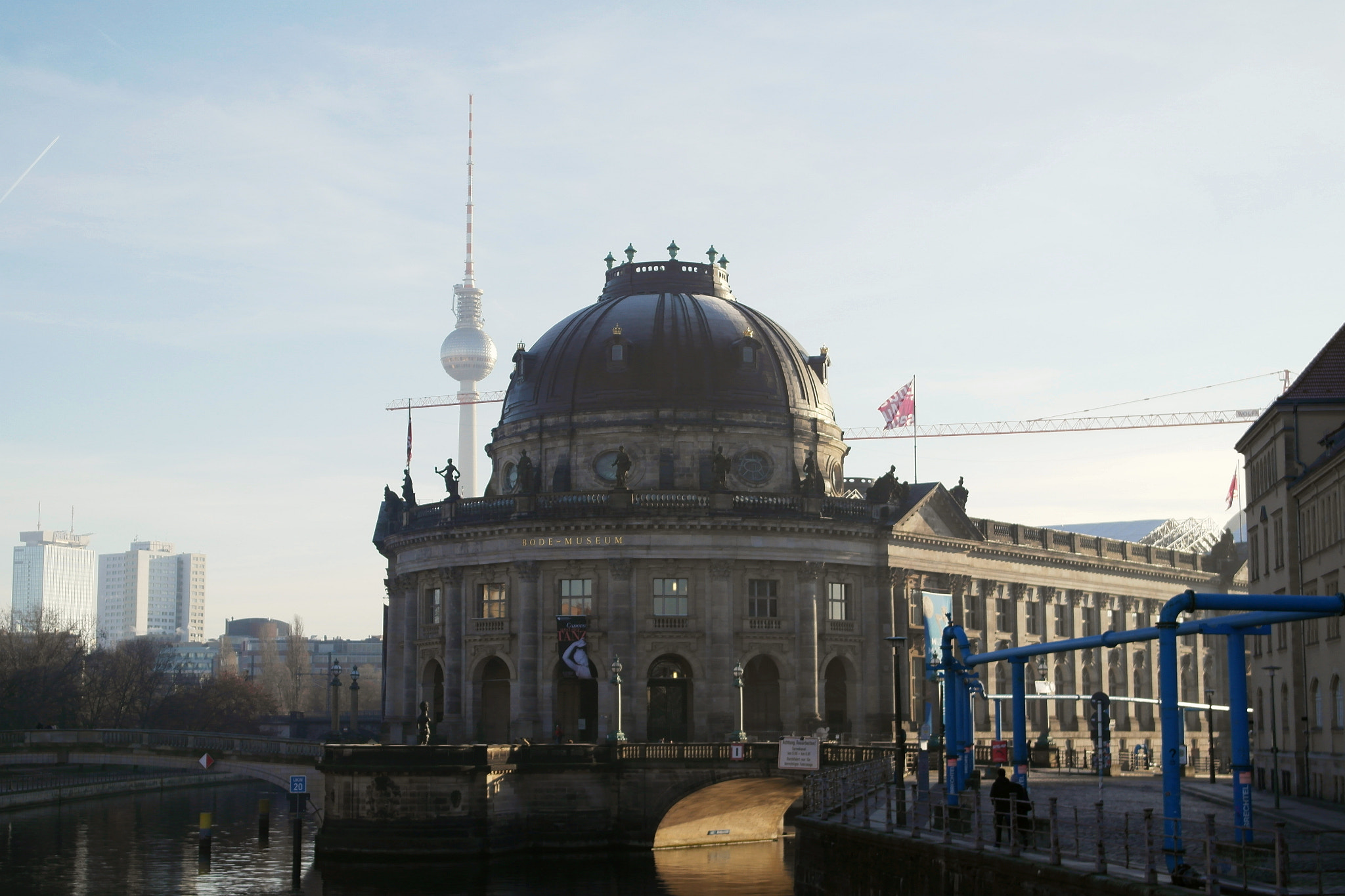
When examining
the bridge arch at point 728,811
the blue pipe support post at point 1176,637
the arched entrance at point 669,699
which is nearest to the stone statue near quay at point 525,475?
A: the arched entrance at point 669,699

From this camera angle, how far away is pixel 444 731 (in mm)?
86938

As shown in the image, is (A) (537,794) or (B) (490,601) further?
(B) (490,601)

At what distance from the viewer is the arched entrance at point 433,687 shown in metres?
90.3

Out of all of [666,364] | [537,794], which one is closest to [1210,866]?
[537,794]

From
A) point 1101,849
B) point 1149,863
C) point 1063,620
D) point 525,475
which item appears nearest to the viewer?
point 1149,863

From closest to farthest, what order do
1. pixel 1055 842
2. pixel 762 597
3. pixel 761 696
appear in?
pixel 1055 842, pixel 762 597, pixel 761 696

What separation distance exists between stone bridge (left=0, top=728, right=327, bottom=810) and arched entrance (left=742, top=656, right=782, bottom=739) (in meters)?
21.6

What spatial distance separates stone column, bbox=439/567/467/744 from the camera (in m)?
87.2

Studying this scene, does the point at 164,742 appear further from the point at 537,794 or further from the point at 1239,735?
the point at 1239,735

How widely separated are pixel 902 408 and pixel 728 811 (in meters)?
28.6

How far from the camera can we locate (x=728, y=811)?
77.5 m

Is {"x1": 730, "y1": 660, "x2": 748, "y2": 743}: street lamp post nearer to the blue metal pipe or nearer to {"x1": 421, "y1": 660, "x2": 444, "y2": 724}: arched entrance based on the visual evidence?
{"x1": 421, "y1": 660, "x2": 444, "y2": 724}: arched entrance

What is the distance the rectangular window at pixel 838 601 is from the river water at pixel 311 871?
14.3 meters

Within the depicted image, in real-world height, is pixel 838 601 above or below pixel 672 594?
below
